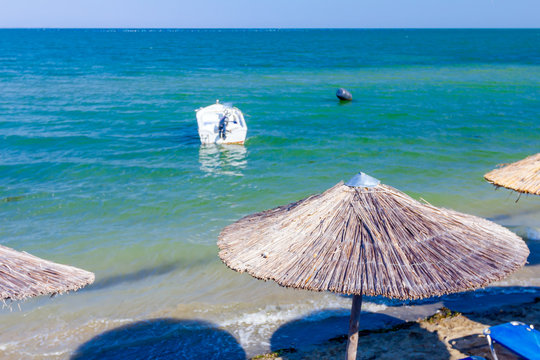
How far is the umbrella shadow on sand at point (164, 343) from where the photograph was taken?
767 cm

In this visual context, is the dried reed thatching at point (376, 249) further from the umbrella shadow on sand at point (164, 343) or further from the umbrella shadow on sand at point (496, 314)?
the umbrella shadow on sand at point (164, 343)

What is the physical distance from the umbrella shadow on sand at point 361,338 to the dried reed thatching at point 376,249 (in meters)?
2.77

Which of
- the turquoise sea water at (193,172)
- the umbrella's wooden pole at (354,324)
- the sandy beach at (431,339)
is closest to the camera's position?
the umbrella's wooden pole at (354,324)

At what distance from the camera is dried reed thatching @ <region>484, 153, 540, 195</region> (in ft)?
25.1

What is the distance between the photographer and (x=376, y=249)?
473 cm

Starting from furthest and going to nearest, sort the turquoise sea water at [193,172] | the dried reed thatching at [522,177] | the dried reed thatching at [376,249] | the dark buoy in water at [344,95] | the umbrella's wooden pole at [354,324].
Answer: the dark buoy in water at [344,95]
the turquoise sea water at [193,172]
the dried reed thatching at [522,177]
the umbrella's wooden pole at [354,324]
the dried reed thatching at [376,249]

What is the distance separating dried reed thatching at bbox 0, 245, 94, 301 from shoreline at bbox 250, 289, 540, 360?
10.4ft

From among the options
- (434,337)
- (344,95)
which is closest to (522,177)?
(434,337)

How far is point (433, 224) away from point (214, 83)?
3421 centimetres

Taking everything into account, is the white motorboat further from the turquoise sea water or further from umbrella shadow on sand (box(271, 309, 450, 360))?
umbrella shadow on sand (box(271, 309, 450, 360))

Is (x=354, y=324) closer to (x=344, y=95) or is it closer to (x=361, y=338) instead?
(x=361, y=338)

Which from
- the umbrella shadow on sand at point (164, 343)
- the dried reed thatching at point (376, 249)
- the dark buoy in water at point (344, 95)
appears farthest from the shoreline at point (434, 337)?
the dark buoy in water at point (344, 95)

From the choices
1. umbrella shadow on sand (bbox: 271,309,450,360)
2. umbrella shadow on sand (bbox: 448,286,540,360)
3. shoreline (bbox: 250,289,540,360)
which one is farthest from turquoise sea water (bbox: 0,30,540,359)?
shoreline (bbox: 250,289,540,360)

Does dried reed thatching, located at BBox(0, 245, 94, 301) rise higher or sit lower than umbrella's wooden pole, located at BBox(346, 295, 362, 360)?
higher
